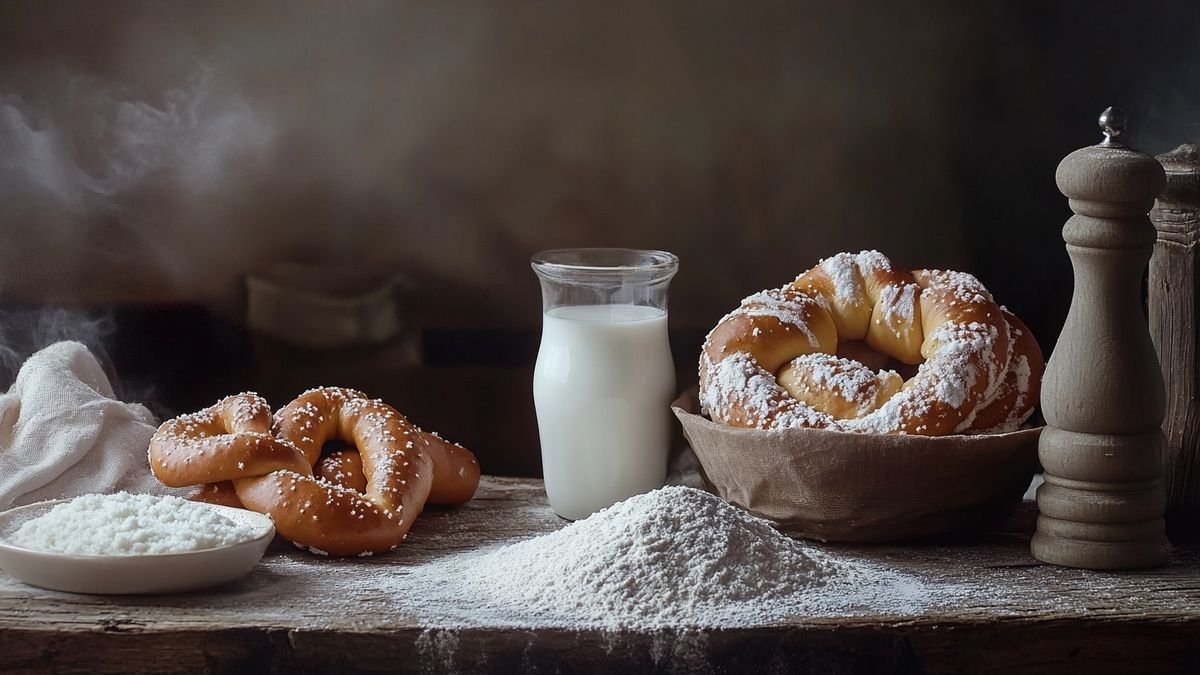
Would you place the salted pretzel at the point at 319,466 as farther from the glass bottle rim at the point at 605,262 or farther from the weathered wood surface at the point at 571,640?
the glass bottle rim at the point at 605,262

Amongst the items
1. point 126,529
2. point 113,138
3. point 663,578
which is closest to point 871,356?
point 663,578

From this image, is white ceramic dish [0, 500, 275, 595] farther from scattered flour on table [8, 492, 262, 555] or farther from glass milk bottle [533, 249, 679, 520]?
glass milk bottle [533, 249, 679, 520]

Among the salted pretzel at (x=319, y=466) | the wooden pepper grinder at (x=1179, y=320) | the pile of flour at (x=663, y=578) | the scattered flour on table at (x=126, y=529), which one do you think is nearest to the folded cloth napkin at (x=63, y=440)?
the salted pretzel at (x=319, y=466)

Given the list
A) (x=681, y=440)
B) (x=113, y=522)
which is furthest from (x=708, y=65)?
(x=113, y=522)

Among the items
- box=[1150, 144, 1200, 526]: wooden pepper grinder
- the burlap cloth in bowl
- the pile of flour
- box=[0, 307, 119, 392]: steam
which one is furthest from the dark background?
the pile of flour

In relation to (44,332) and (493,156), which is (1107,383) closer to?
(493,156)

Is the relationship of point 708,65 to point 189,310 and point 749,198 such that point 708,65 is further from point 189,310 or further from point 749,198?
point 189,310
